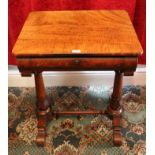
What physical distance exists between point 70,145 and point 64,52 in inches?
23.8

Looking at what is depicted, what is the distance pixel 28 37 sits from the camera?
1.10m

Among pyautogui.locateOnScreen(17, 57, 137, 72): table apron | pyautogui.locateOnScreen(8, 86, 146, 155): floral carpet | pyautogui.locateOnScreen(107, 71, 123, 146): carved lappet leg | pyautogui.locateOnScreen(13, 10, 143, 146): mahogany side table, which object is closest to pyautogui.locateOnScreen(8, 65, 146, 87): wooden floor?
pyautogui.locateOnScreen(8, 86, 146, 155): floral carpet

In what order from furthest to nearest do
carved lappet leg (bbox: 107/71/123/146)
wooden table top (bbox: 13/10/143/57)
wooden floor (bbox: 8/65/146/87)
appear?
wooden floor (bbox: 8/65/146/87)
carved lappet leg (bbox: 107/71/123/146)
wooden table top (bbox: 13/10/143/57)

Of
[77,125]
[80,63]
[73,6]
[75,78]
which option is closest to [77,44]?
[80,63]

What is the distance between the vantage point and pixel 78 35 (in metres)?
1.11

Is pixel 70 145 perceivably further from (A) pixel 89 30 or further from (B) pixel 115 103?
(A) pixel 89 30

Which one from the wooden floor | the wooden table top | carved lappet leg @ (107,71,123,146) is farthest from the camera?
the wooden floor

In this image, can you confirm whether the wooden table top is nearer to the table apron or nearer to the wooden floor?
the table apron

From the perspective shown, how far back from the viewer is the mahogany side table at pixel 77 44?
999 mm

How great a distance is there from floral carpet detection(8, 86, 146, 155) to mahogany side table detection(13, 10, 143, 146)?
0.35 m

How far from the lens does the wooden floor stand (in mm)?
1724

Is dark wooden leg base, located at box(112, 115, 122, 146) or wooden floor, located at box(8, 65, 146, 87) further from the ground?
wooden floor, located at box(8, 65, 146, 87)

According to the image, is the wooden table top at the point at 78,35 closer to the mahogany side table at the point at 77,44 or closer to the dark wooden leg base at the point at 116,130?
the mahogany side table at the point at 77,44

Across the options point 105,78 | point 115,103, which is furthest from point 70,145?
point 105,78
